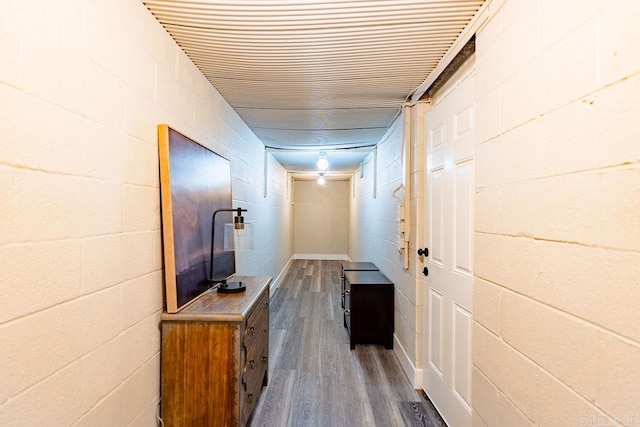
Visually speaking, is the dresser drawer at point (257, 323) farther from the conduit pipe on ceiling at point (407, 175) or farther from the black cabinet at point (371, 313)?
the conduit pipe on ceiling at point (407, 175)

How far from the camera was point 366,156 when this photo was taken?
4.86m

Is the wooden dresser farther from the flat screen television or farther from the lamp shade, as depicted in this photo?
the lamp shade

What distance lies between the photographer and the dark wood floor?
6.43ft

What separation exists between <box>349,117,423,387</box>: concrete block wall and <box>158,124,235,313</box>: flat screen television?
1537 millimetres

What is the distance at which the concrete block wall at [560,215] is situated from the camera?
71 centimetres

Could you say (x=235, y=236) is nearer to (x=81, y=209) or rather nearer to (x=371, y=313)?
(x=81, y=209)

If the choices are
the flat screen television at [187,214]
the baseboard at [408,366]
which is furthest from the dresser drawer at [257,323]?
the baseboard at [408,366]

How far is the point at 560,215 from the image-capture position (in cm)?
90

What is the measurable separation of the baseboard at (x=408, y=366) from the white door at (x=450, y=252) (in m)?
0.06

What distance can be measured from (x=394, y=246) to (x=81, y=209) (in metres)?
2.62

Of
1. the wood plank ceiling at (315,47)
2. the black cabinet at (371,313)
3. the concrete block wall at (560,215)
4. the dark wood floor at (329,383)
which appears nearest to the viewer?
the concrete block wall at (560,215)

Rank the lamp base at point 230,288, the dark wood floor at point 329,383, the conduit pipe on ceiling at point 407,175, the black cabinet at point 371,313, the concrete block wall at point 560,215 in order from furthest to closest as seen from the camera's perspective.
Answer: the black cabinet at point 371,313
the conduit pipe on ceiling at point 407,175
the dark wood floor at point 329,383
the lamp base at point 230,288
the concrete block wall at point 560,215

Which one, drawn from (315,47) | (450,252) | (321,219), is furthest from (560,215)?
(321,219)

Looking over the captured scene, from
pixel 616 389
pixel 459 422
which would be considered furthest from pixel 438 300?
pixel 616 389
